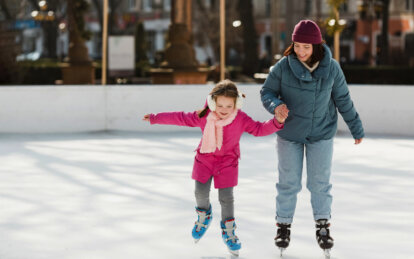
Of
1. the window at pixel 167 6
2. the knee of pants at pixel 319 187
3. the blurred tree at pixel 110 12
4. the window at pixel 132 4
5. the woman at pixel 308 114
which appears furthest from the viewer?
the window at pixel 167 6

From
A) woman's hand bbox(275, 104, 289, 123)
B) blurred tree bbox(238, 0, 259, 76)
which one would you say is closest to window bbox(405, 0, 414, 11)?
blurred tree bbox(238, 0, 259, 76)

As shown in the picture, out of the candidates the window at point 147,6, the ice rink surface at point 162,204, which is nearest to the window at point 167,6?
the window at point 147,6

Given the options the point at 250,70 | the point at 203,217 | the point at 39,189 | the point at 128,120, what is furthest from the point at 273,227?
the point at 250,70

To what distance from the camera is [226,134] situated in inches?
179

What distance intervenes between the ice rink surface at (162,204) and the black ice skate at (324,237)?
9 cm

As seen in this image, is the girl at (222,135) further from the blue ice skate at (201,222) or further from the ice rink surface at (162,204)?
the ice rink surface at (162,204)

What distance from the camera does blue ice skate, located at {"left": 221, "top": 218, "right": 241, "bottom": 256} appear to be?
15.0ft

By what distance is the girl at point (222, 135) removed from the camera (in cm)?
445

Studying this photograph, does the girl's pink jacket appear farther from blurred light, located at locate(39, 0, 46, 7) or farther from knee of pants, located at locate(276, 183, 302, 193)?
blurred light, located at locate(39, 0, 46, 7)

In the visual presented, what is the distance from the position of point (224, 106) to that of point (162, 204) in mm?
2203

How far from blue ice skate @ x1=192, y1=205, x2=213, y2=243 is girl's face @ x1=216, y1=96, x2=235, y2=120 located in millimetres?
591

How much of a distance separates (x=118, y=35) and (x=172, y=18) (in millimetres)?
1220

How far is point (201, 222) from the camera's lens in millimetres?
4754

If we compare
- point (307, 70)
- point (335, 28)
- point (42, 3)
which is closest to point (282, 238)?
point (307, 70)
